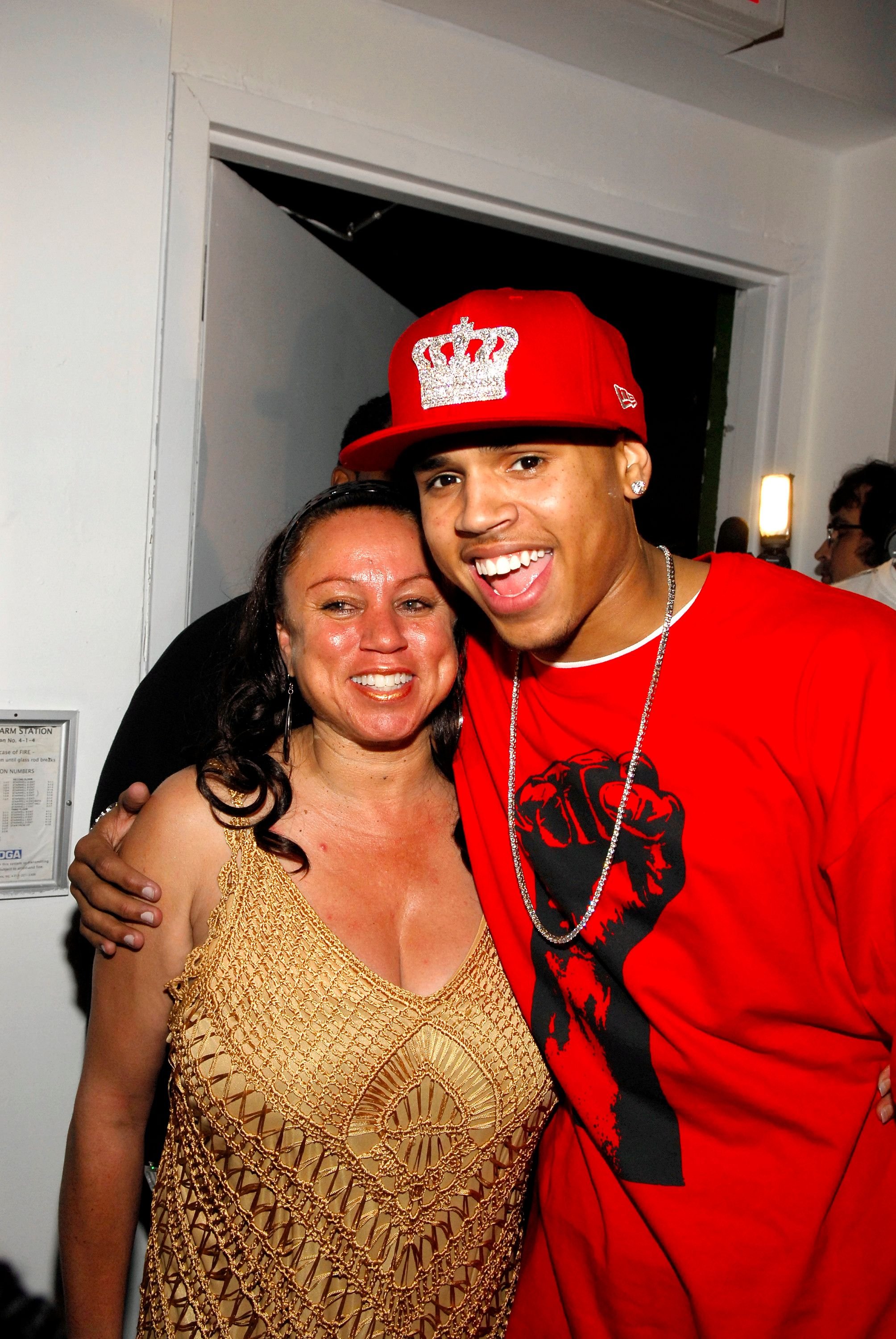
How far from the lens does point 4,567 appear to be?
1963mm

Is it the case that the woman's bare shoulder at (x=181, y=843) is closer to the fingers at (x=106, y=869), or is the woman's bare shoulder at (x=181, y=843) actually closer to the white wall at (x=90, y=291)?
the fingers at (x=106, y=869)

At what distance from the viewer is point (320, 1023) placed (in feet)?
4.25

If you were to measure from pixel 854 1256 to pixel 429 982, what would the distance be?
621 millimetres

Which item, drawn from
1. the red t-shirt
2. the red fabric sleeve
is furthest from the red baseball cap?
the red fabric sleeve

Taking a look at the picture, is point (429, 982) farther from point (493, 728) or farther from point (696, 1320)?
point (696, 1320)

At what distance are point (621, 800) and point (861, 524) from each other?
5.97 feet

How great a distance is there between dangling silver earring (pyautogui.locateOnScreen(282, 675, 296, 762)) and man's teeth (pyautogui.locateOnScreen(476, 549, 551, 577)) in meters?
0.41

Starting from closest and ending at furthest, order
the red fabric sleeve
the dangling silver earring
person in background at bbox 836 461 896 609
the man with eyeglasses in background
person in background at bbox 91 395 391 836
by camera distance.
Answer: the red fabric sleeve → the dangling silver earring → person in background at bbox 91 395 391 836 → person in background at bbox 836 461 896 609 → the man with eyeglasses in background

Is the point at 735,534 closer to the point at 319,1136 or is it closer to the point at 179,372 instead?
the point at 179,372

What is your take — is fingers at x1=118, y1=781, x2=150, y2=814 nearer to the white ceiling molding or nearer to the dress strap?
the dress strap

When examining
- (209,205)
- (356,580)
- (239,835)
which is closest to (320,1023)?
(239,835)

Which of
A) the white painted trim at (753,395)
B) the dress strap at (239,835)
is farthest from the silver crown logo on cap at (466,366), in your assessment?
the white painted trim at (753,395)

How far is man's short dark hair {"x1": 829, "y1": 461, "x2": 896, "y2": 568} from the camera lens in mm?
2668

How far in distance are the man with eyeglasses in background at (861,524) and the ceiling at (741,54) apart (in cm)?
98
